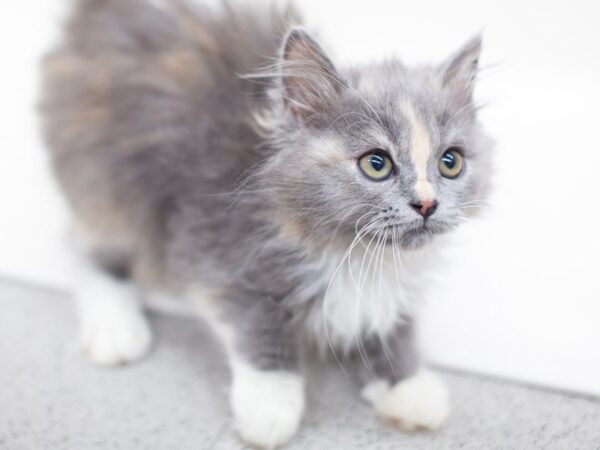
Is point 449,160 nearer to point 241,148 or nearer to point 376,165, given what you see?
point 376,165

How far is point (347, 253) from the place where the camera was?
112 centimetres

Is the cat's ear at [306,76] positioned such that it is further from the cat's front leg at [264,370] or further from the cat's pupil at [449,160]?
the cat's front leg at [264,370]

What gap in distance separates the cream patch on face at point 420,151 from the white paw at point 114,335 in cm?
79

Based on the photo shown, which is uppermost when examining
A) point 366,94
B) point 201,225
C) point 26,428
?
point 366,94

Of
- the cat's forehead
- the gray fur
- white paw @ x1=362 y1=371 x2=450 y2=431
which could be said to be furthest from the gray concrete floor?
the cat's forehead

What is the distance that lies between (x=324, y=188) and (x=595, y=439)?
28.1 inches

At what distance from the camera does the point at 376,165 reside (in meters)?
1.09

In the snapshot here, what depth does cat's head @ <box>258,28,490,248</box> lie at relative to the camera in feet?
3.53

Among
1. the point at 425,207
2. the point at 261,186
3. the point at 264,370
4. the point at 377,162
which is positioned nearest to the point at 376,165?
the point at 377,162

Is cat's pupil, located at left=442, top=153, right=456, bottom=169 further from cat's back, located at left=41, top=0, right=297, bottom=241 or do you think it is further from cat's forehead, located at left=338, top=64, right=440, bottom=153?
cat's back, located at left=41, top=0, right=297, bottom=241

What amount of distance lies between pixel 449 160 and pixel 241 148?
1.35 feet

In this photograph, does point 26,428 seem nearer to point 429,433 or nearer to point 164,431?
point 164,431

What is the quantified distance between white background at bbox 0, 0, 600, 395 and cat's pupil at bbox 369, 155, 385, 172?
1.26 feet

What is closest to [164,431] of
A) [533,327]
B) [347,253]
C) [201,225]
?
[201,225]
